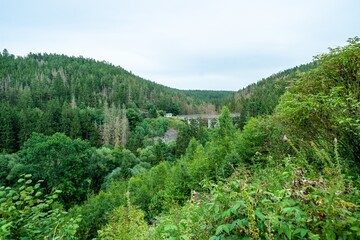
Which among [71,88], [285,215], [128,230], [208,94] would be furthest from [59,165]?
[208,94]

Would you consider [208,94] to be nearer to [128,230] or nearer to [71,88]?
[71,88]

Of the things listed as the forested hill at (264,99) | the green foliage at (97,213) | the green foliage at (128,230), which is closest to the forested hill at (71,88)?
the forested hill at (264,99)

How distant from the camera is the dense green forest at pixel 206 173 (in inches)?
71.9

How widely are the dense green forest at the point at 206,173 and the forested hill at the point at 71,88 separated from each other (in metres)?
6.32

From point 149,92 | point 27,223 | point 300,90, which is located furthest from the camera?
point 149,92

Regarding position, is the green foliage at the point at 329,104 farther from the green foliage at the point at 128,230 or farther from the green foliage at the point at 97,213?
the green foliage at the point at 97,213

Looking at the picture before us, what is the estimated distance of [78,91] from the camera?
7625 centimetres

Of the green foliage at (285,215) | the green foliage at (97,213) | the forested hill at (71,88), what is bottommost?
the green foliage at (97,213)

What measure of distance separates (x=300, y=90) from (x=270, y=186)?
14.6ft

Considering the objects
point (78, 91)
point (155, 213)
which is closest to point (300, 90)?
point (155, 213)

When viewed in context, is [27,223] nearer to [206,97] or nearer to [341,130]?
[341,130]

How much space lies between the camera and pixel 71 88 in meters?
77.9

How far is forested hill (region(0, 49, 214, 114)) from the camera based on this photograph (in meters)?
69.9

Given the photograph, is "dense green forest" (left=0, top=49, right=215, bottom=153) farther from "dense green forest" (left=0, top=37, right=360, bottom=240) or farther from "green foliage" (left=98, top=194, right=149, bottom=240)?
"green foliage" (left=98, top=194, right=149, bottom=240)
